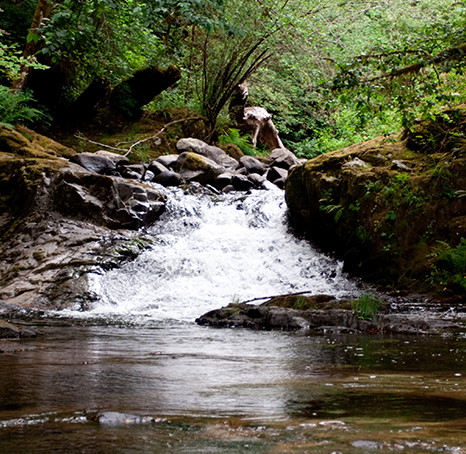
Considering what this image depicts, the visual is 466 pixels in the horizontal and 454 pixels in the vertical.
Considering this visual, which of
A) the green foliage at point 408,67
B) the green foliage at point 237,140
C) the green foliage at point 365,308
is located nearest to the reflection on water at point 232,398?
the green foliage at point 365,308

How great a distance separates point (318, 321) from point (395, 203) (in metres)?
4.31

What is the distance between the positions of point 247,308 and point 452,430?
5320mm

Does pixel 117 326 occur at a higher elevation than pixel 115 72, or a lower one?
lower

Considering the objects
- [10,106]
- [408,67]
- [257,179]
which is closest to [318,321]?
[408,67]

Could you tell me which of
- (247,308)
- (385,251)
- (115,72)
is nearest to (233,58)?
(115,72)

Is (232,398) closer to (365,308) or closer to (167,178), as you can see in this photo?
(365,308)

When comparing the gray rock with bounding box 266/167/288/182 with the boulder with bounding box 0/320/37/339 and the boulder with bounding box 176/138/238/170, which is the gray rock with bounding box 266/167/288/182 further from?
the boulder with bounding box 0/320/37/339

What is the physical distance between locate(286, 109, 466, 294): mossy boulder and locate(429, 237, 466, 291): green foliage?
0.23 feet

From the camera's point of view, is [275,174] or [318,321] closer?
[318,321]

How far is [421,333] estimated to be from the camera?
563cm

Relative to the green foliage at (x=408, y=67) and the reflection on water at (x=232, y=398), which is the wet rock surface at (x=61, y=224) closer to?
the reflection on water at (x=232, y=398)

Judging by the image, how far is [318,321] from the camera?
6.46m

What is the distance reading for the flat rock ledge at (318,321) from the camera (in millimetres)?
5992

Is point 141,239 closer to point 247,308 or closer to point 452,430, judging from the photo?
point 247,308
